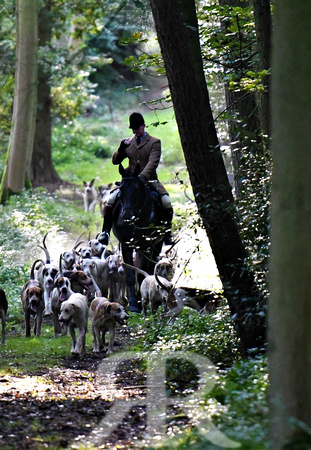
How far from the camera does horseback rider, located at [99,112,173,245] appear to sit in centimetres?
1619

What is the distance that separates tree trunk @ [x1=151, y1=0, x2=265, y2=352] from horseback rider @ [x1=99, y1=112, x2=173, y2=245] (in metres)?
6.29

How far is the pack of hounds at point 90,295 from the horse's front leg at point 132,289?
0.15m

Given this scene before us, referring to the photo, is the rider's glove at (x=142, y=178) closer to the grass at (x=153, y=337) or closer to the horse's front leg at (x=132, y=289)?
the grass at (x=153, y=337)

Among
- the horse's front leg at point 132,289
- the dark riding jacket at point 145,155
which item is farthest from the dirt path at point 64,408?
the dark riding jacket at point 145,155

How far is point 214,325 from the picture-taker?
10789 millimetres

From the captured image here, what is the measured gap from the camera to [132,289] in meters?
15.9

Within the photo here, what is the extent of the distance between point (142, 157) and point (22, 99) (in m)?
13.6

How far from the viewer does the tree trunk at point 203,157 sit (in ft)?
31.5

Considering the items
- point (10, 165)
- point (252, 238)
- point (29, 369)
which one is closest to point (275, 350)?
point (252, 238)

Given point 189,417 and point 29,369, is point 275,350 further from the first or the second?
point 29,369

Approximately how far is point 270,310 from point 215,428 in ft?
3.40

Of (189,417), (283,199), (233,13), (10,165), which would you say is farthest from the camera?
(10,165)

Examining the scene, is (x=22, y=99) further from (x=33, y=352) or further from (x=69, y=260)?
(x=33, y=352)

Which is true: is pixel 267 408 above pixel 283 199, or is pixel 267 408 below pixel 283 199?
below
